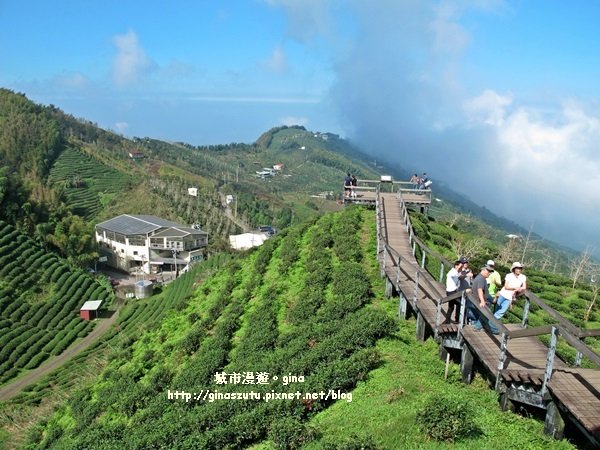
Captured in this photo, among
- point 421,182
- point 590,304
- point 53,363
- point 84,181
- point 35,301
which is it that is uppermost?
point 421,182

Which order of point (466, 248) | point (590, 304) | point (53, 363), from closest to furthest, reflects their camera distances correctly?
point (590, 304), point (466, 248), point (53, 363)

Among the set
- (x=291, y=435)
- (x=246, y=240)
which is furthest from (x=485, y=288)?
(x=246, y=240)

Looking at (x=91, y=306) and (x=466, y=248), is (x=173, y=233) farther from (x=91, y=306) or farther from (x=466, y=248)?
(x=466, y=248)

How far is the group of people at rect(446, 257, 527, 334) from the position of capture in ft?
35.7

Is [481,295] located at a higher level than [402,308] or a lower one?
higher

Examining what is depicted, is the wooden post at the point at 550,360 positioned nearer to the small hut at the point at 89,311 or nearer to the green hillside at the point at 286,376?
the green hillside at the point at 286,376

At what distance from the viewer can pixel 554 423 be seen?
26.7 ft

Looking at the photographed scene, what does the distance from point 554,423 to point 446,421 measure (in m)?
1.84

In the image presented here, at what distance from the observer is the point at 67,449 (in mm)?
13352

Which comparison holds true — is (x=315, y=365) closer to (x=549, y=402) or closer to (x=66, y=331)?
(x=549, y=402)

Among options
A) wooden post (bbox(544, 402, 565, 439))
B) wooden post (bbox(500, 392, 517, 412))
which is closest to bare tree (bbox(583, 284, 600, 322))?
wooden post (bbox(500, 392, 517, 412))

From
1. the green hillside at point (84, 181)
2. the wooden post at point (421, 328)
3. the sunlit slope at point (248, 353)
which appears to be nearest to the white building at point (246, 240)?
the green hillside at point (84, 181)

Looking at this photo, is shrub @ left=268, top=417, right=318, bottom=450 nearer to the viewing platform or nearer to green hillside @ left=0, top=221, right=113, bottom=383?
the viewing platform

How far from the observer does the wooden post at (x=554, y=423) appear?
8070mm
